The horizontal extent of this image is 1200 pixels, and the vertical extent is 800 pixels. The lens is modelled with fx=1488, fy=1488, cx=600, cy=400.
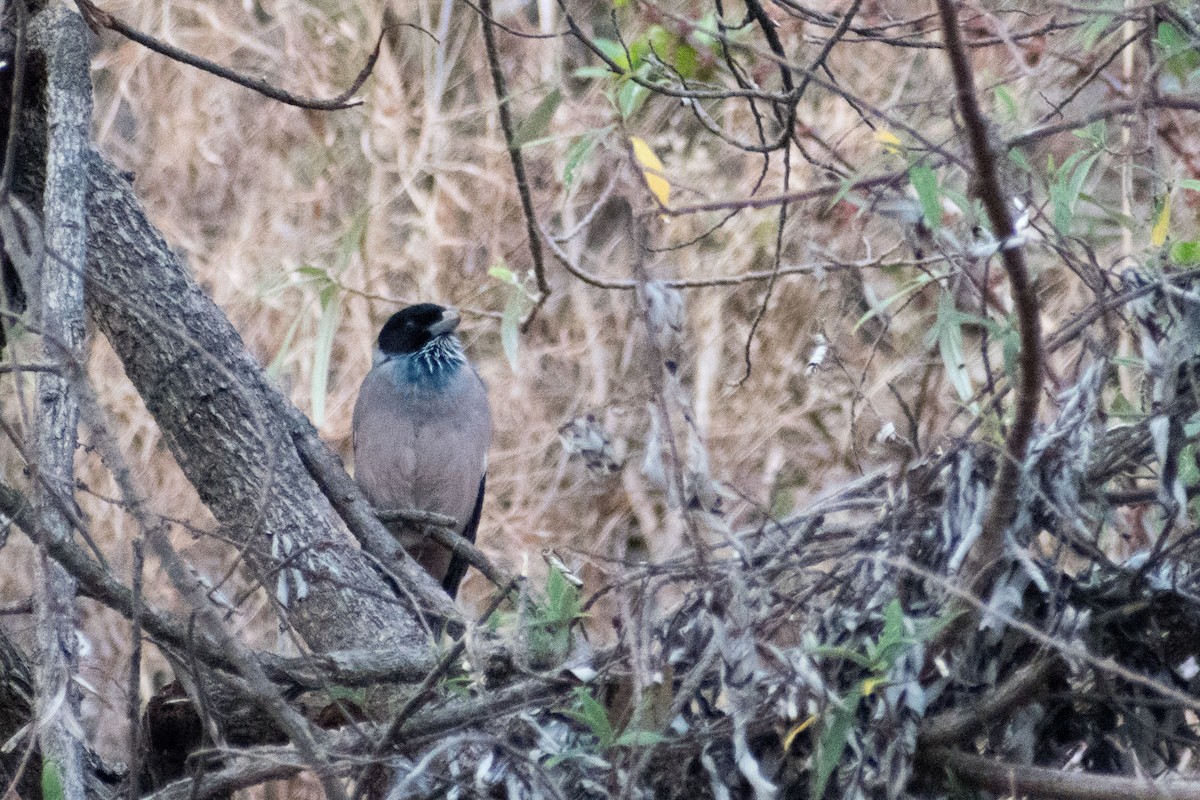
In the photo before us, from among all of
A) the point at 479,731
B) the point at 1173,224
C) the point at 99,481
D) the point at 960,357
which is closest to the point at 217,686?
the point at 479,731

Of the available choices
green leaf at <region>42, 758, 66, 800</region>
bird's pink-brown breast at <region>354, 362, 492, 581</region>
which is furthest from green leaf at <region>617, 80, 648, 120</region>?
bird's pink-brown breast at <region>354, 362, 492, 581</region>

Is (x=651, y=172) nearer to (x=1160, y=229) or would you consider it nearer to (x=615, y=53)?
(x=615, y=53)

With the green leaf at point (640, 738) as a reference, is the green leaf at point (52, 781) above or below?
below

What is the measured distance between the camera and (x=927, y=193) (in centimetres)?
205

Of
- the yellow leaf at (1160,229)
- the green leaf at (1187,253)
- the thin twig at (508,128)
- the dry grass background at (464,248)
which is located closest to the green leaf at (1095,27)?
the yellow leaf at (1160,229)

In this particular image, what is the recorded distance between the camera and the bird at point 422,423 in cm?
507

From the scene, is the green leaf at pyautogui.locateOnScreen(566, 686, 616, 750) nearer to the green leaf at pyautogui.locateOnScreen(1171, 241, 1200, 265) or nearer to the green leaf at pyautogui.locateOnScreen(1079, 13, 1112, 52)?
the green leaf at pyautogui.locateOnScreen(1171, 241, 1200, 265)

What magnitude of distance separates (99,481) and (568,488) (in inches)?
75.6

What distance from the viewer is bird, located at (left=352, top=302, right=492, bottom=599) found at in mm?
5066

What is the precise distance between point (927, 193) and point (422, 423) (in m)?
3.23

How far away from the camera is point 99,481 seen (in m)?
5.98

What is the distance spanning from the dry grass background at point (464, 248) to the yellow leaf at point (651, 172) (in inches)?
111

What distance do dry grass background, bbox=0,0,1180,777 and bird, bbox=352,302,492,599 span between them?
588 mm

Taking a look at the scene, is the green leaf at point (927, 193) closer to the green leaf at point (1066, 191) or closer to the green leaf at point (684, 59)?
the green leaf at point (1066, 191)
